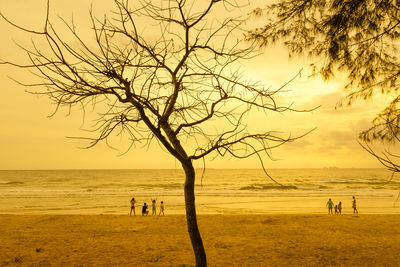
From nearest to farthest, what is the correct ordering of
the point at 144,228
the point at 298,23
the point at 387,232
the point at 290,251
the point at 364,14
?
the point at 364,14, the point at 298,23, the point at 290,251, the point at 387,232, the point at 144,228

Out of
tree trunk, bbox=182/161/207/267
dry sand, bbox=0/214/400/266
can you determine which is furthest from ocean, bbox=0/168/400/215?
dry sand, bbox=0/214/400/266

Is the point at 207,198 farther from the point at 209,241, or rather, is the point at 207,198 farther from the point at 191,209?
the point at 191,209

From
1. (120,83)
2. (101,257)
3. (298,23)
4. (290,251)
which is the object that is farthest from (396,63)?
(101,257)

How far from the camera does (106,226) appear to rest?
1311 cm

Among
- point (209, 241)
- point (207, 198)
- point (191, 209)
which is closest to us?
point (191, 209)

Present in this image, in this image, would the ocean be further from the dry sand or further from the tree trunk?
the dry sand

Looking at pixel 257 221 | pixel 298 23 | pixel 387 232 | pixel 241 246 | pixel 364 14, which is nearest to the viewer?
pixel 364 14

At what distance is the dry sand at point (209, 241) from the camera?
8055mm

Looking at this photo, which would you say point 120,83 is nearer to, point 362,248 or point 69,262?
point 69,262

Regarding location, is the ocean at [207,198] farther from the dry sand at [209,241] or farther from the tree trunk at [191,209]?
the dry sand at [209,241]

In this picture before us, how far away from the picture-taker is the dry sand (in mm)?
8055

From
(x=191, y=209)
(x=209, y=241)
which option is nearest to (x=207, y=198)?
(x=209, y=241)

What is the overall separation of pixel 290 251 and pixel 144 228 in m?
6.63

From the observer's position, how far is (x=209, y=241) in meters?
10.2
